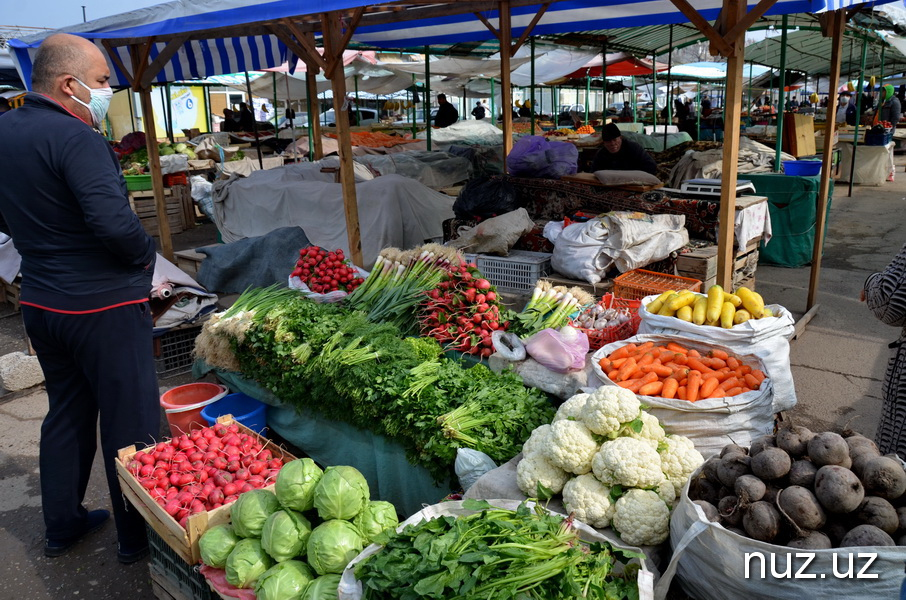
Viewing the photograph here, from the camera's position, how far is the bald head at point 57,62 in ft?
9.71

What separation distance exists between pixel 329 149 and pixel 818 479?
565 inches

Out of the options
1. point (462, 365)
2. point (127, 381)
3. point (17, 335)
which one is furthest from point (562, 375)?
point (17, 335)

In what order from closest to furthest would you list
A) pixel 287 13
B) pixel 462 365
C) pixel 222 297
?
pixel 462 365
pixel 287 13
pixel 222 297

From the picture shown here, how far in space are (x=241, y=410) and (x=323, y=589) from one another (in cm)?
258

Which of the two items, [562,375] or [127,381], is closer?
[127,381]

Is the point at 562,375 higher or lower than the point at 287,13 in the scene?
lower

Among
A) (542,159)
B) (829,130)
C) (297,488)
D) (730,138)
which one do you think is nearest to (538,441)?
(297,488)

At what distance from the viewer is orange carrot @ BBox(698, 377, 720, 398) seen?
298 cm

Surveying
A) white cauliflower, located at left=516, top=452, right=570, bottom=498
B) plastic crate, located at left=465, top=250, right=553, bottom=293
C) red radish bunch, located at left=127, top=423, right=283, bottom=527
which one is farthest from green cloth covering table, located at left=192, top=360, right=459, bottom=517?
plastic crate, located at left=465, top=250, right=553, bottom=293

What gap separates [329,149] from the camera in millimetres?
15234

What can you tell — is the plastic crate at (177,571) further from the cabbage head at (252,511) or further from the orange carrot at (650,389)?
the orange carrot at (650,389)

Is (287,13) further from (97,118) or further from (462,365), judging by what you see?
(462,365)

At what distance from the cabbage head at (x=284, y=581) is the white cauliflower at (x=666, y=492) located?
4.36 ft

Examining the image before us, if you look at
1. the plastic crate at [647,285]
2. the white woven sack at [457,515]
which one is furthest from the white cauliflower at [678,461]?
the plastic crate at [647,285]
